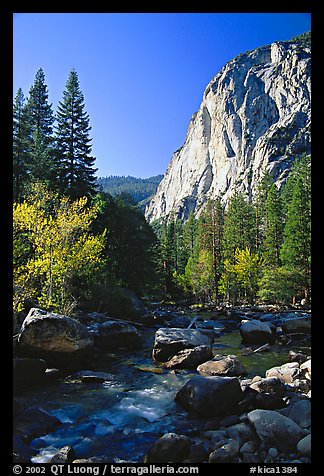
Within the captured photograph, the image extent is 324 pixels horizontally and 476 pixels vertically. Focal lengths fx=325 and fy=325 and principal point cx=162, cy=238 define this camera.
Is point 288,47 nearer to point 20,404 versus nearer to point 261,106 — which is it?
point 261,106

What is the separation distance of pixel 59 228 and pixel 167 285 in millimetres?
34924

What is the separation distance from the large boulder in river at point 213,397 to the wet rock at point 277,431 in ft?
3.31

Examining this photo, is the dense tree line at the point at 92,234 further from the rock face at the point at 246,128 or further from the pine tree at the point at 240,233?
the rock face at the point at 246,128

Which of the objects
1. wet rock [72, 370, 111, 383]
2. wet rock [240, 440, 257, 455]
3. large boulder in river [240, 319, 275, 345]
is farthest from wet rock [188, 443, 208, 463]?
large boulder in river [240, 319, 275, 345]

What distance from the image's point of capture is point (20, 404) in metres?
6.69

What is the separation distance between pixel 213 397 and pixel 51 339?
499 cm

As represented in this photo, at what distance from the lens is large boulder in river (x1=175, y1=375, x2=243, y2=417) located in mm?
6324

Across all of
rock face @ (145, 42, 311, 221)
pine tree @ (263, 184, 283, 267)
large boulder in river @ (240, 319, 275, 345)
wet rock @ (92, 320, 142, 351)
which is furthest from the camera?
rock face @ (145, 42, 311, 221)

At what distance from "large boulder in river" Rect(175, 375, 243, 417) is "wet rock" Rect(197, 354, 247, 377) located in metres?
2.34

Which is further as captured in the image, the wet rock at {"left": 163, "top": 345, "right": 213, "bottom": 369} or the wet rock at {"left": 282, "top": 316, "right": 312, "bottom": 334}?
the wet rock at {"left": 282, "top": 316, "right": 312, "bottom": 334}

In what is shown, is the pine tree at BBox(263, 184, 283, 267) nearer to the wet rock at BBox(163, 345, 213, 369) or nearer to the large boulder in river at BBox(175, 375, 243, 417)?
the wet rock at BBox(163, 345, 213, 369)

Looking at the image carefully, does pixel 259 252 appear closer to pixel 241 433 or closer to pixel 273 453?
pixel 241 433

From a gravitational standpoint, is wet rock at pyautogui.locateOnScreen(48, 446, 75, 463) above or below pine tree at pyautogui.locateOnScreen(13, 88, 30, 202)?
below
